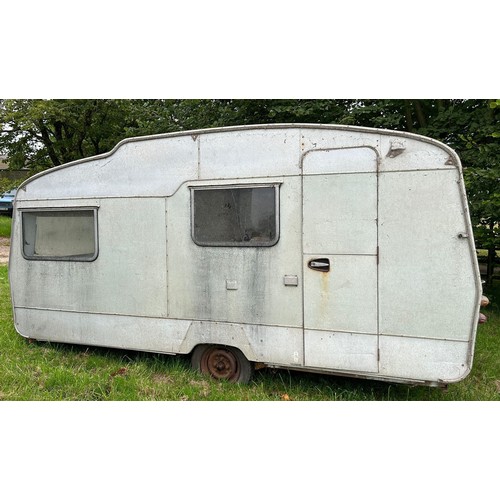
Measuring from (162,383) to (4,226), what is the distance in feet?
73.9

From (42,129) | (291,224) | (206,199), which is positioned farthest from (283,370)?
(42,129)

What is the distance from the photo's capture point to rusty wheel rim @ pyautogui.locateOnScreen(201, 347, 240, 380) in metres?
5.33

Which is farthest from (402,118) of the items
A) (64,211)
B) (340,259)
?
(64,211)

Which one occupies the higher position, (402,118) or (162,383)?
(402,118)

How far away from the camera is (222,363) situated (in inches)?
212

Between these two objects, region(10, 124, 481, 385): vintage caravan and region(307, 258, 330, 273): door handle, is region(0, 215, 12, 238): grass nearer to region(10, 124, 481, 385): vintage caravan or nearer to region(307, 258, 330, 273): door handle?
region(10, 124, 481, 385): vintage caravan

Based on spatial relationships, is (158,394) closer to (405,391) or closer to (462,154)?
(405,391)

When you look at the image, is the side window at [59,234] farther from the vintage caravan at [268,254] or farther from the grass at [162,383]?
the grass at [162,383]

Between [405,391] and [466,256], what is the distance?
1.85 m

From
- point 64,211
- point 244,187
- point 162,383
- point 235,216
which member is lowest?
point 162,383

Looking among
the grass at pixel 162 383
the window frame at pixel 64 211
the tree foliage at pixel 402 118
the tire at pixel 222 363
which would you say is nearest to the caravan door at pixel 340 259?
the grass at pixel 162 383

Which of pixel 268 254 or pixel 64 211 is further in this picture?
pixel 64 211

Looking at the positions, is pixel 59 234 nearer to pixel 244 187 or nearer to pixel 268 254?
pixel 244 187

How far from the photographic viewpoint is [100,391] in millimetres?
5109
